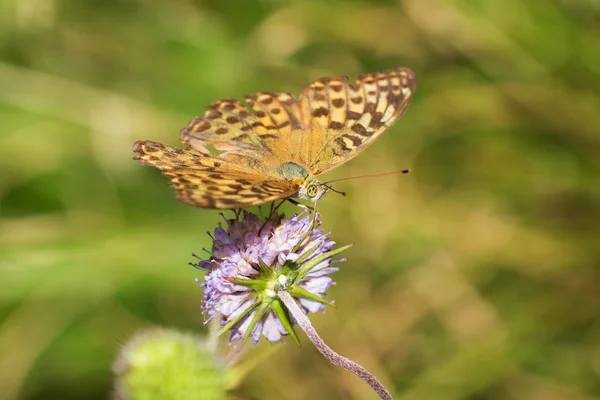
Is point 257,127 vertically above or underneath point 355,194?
above

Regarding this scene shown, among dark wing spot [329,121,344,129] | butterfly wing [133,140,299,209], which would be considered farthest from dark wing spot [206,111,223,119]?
dark wing spot [329,121,344,129]

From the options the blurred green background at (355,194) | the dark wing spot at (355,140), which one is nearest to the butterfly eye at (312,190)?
the dark wing spot at (355,140)

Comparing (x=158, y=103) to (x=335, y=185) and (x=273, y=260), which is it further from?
(x=273, y=260)

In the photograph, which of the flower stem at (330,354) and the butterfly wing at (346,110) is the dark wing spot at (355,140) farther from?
the flower stem at (330,354)

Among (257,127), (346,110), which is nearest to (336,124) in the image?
(346,110)

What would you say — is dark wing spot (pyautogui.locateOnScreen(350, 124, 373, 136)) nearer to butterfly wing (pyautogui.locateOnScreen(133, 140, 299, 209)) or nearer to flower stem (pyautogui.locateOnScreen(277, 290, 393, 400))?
butterfly wing (pyautogui.locateOnScreen(133, 140, 299, 209))

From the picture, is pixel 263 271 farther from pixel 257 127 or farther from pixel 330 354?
pixel 257 127
